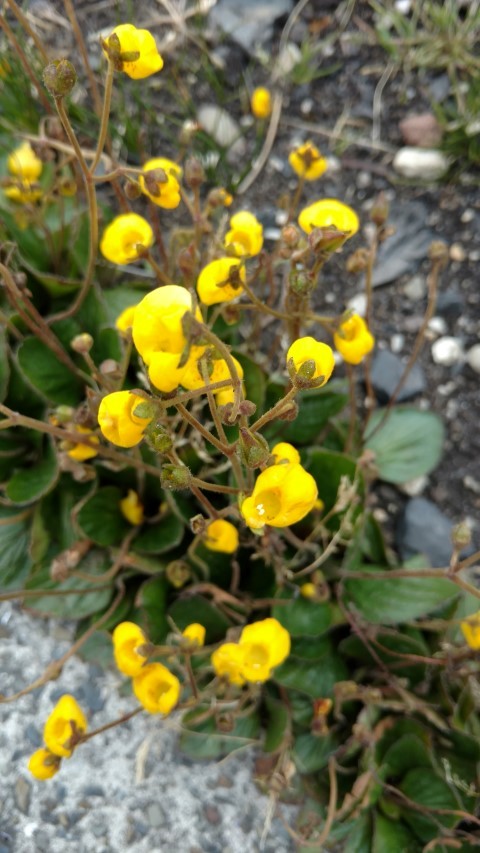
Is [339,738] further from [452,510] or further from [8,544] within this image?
[8,544]

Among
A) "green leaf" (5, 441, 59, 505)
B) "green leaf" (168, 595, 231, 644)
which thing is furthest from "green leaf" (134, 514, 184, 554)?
"green leaf" (5, 441, 59, 505)

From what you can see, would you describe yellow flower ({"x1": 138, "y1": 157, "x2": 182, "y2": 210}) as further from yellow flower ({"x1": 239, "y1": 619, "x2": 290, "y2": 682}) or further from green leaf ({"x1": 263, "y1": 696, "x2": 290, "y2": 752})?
green leaf ({"x1": 263, "y1": 696, "x2": 290, "y2": 752})

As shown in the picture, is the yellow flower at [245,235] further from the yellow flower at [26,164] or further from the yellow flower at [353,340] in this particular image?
the yellow flower at [26,164]

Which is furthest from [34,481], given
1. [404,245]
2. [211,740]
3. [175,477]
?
[404,245]

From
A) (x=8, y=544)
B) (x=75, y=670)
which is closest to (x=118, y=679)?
(x=75, y=670)

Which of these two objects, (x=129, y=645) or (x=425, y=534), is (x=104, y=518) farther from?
(x=425, y=534)

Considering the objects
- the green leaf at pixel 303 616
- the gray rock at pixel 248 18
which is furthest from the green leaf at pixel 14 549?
the gray rock at pixel 248 18
